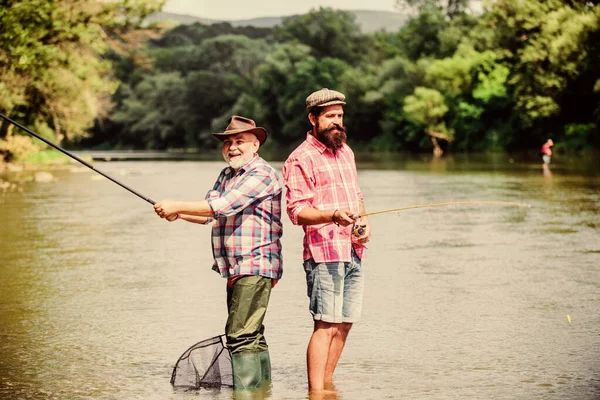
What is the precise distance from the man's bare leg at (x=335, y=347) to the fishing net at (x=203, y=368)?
0.62m

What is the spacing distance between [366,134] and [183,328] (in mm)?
96228

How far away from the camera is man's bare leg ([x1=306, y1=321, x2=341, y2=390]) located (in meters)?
6.12

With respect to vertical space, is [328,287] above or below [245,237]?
below

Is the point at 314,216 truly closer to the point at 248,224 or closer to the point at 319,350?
the point at 248,224

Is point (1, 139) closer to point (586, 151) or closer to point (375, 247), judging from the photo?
point (375, 247)

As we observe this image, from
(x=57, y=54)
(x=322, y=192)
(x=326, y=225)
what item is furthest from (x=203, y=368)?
(x=57, y=54)

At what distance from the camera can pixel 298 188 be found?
609 centimetres

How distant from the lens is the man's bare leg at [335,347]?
6.25 metres

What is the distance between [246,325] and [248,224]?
59cm

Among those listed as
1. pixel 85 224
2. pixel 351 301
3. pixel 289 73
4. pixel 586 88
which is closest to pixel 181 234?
pixel 85 224

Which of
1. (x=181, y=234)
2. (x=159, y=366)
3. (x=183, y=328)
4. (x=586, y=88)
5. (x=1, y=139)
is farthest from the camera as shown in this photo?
(x=586, y=88)

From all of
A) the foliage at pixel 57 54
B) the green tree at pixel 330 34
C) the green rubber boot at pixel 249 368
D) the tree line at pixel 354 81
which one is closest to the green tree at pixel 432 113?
the tree line at pixel 354 81

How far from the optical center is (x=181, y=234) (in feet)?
55.6

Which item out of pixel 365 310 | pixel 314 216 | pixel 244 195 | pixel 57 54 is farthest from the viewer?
pixel 57 54
